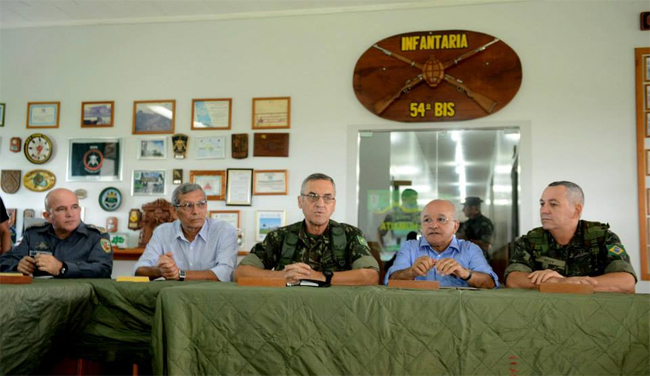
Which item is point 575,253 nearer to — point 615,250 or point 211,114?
point 615,250

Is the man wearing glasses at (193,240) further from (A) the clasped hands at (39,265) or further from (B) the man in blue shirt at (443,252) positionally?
(B) the man in blue shirt at (443,252)

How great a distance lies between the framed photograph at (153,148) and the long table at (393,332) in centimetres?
302

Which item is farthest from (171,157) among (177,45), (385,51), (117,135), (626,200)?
(626,200)

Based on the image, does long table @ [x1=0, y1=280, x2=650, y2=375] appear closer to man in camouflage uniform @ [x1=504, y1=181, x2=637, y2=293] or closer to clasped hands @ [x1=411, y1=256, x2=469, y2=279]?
clasped hands @ [x1=411, y1=256, x2=469, y2=279]

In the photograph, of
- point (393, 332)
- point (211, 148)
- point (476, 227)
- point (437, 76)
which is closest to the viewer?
point (393, 332)

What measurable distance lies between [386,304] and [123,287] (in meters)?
1.09

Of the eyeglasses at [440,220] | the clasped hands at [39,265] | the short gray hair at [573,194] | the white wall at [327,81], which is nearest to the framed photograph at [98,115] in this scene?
the white wall at [327,81]

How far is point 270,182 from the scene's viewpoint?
4621 mm

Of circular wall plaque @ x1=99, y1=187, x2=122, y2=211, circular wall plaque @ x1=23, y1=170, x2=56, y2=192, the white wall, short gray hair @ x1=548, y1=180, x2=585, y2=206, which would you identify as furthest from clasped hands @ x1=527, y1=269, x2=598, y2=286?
circular wall plaque @ x1=23, y1=170, x2=56, y2=192

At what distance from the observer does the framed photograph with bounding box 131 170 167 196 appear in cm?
480

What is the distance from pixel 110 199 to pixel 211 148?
40.4 inches

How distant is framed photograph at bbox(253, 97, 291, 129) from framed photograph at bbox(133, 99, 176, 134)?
76cm

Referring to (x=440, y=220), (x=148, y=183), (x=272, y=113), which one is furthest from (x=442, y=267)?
(x=148, y=183)

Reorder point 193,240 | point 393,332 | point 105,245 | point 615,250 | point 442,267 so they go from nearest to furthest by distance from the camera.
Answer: point 393,332
point 442,267
point 615,250
point 105,245
point 193,240
